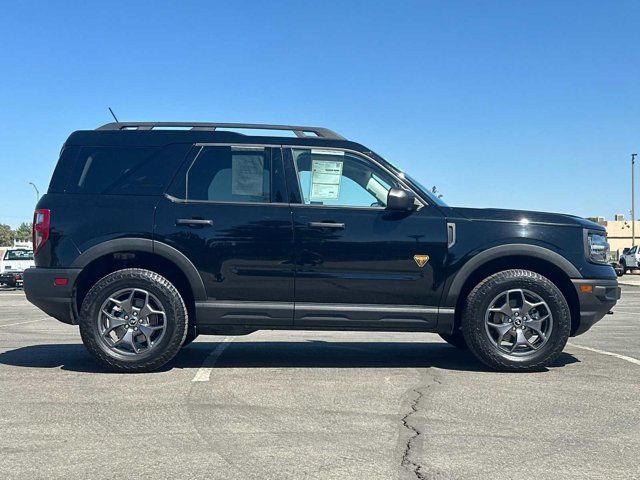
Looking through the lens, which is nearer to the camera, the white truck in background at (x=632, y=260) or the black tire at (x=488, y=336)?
the black tire at (x=488, y=336)

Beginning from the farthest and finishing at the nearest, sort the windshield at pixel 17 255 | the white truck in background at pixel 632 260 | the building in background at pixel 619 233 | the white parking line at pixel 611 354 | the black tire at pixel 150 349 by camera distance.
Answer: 1. the building in background at pixel 619 233
2. the white truck in background at pixel 632 260
3. the windshield at pixel 17 255
4. the white parking line at pixel 611 354
5. the black tire at pixel 150 349

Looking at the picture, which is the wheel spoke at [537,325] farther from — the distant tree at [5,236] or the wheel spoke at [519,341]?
the distant tree at [5,236]

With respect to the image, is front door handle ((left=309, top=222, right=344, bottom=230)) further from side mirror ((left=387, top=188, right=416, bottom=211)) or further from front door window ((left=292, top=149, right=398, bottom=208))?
side mirror ((left=387, top=188, right=416, bottom=211))

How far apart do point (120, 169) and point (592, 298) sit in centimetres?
436

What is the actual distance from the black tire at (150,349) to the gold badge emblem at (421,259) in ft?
6.72

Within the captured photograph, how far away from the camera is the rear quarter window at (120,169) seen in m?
5.69

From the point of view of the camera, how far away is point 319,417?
406 centimetres

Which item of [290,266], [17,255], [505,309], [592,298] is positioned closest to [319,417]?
[290,266]

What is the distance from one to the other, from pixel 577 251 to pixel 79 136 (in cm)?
459

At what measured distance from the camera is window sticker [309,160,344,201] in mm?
5719

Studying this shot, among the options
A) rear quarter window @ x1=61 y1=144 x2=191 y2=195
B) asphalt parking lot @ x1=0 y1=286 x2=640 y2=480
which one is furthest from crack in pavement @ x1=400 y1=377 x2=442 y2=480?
rear quarter window @ x1=61 y1=144 x2=191 y2=195

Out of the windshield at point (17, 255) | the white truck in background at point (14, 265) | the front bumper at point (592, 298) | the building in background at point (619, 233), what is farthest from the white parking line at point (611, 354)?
the building in background at point (619, 233)

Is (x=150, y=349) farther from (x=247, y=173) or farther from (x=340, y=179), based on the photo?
(x=340, y=179)

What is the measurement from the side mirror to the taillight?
297 cm
